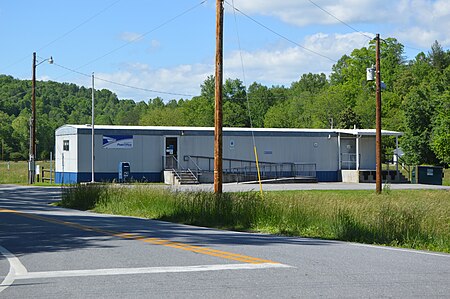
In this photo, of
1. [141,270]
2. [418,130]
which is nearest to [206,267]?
[141,270]

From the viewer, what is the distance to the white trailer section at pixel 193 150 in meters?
49.2

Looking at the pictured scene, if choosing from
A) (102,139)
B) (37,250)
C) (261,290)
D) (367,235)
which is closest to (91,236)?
(37,250)

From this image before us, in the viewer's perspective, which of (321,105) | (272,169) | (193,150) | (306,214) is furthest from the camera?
(321,105)

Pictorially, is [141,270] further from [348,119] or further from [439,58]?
[439,58]

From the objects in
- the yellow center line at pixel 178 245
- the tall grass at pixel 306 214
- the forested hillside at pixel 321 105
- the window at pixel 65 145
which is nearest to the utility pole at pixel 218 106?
the tall grass at pixel 306 214

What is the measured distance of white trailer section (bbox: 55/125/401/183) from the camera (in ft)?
161

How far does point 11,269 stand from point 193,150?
40611 millimetres

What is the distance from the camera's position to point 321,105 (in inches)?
4021

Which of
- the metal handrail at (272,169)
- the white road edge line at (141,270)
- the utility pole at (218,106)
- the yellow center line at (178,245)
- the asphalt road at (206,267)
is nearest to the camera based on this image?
the asphalt road at (206,267)

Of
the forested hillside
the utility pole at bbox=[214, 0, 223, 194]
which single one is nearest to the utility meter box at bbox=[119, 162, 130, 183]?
the utility pole at bbox=[214, 0, 223, 194]

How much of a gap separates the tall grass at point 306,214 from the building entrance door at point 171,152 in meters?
23.1

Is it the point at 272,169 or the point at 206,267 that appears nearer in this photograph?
the point at 206,267

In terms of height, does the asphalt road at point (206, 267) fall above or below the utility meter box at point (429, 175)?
below

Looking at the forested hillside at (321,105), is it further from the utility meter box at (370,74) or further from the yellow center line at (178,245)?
the yellow center line at (178,245)
